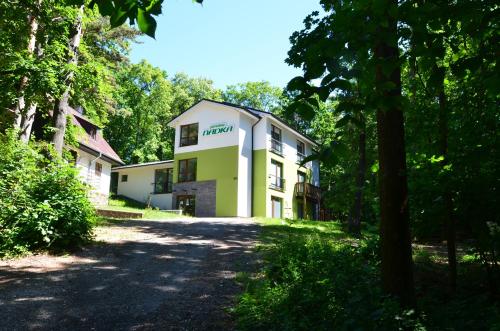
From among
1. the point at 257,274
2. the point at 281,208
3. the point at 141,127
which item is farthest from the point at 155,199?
the point at 257,274

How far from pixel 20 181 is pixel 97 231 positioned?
13.2 ft

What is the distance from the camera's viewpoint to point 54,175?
32.9ft

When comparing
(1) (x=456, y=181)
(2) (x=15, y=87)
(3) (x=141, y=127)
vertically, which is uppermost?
(3) (x=141, y=127)

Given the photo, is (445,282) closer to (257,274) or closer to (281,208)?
(257,274)

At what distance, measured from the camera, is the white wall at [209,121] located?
29.8 m

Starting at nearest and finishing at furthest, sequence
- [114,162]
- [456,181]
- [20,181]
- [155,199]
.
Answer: [456,181], [20,181], [114,162], [155,199]

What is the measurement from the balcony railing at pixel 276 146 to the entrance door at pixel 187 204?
7.24m

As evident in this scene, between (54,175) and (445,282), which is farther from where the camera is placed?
(54,175)

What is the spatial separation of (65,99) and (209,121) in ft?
58.3

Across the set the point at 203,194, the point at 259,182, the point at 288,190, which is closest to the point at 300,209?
the point at 288,190

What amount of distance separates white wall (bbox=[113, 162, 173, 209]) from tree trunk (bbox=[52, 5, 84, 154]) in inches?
858

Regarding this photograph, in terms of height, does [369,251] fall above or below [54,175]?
below

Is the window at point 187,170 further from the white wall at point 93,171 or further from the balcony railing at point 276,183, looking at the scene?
the balcony railing at point 276,183

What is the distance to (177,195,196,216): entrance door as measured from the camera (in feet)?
99.6
